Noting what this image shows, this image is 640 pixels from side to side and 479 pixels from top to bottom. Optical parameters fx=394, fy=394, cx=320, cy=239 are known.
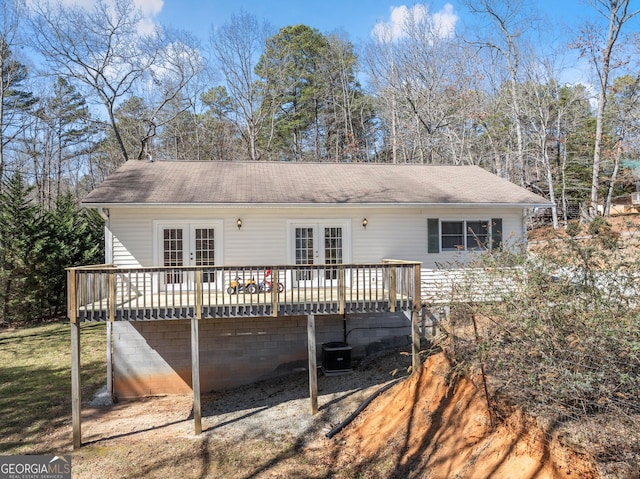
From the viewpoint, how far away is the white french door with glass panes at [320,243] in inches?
398

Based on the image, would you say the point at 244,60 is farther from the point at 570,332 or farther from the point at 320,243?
the point at 570,332

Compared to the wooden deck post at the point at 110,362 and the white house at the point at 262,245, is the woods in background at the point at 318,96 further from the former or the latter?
the white house at the point at 262,245

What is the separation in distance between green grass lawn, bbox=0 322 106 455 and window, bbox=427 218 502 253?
957 cm

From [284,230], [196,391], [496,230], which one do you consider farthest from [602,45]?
[196,391]

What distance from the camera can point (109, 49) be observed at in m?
19.1

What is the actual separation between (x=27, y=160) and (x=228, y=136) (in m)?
13.3

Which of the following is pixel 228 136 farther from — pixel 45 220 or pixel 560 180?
pixel 560 180

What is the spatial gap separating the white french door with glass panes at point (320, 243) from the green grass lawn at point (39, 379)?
21.2 ft

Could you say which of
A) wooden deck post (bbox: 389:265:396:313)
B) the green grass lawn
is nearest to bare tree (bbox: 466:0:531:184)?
wooden deck post (bbox: 389:265:396:313)

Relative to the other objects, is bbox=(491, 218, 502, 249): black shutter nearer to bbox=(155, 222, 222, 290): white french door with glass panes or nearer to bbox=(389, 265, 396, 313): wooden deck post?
bbox=(389, 265, 396, 313): wooden deck post

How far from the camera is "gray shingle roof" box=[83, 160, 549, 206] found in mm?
9719

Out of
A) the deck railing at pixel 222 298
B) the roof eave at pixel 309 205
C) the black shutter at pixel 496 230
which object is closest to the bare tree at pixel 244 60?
the roof eave at pixel 309 205

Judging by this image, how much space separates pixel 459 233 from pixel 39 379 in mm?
12566

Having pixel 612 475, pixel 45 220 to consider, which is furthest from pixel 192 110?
pixel 612 475
